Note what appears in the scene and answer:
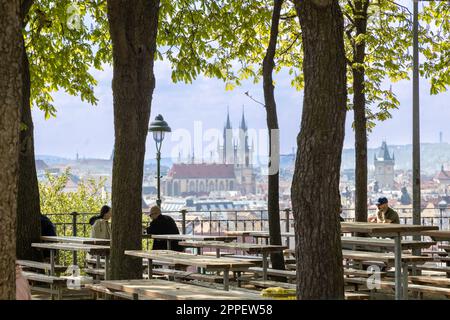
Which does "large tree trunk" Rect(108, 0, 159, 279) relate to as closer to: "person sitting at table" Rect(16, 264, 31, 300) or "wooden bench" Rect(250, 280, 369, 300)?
"wooden bench" Rect(250, 280, 369, 300)

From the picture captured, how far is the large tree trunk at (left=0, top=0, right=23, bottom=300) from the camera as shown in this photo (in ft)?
21.6

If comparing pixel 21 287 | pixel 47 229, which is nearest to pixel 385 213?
pixel 47 229

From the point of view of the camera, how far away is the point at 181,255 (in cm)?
1292

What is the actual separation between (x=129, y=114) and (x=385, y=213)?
6059 millimetres

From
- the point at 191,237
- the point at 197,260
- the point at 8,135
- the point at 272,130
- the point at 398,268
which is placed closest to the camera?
the point at 8,135

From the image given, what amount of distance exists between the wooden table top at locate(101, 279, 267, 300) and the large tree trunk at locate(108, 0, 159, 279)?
2638 mm

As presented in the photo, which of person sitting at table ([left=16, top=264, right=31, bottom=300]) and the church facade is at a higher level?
the church facade

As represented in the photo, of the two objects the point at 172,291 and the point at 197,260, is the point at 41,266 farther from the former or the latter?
the point at 172,291

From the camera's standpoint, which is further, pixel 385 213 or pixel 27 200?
pixel 385 213

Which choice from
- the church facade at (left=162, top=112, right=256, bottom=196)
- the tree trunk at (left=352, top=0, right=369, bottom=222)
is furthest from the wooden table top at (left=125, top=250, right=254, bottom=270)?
the church facade at (left=162, top=112, right=256, bottom=196)

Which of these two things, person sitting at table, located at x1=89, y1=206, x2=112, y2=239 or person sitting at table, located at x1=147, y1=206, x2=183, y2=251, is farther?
person sitting at table, located at x1=89, y1=206, x2=112, y2=239

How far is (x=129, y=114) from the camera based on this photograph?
14.4m

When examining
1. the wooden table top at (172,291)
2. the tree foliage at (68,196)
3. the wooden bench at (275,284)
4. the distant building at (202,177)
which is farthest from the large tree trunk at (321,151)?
the distant building at (202,177)

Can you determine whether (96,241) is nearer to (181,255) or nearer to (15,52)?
(181,255)
